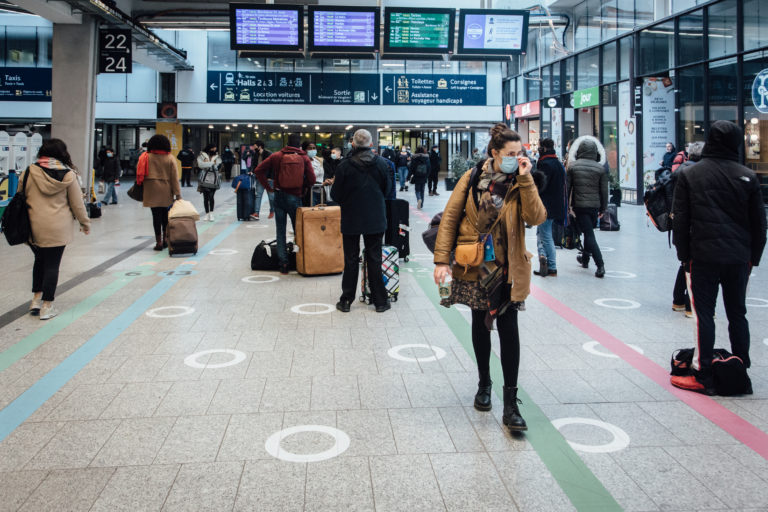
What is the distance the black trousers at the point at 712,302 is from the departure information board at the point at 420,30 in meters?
14.1

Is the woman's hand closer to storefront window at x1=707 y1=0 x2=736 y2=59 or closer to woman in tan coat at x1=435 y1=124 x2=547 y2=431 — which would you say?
woman in tan coat at x1=435 y1=124 x2=547 y2=431

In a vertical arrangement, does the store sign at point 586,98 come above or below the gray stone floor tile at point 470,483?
above

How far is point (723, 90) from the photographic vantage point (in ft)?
51.5

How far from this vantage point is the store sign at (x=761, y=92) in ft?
46.9

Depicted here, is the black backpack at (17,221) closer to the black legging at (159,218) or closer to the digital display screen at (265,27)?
the black legging at (159,218)

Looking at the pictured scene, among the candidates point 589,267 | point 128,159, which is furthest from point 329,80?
point 589,267

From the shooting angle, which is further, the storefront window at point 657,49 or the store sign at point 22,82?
the store sign at point 22,82

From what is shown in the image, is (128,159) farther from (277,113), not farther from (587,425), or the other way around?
(587,425)

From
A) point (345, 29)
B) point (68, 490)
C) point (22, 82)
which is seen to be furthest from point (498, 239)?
point (22, 82)

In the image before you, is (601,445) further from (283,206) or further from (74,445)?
(283,206)

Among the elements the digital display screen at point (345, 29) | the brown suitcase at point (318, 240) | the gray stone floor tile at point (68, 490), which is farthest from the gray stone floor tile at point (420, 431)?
the digital display screen at point (345, 29)

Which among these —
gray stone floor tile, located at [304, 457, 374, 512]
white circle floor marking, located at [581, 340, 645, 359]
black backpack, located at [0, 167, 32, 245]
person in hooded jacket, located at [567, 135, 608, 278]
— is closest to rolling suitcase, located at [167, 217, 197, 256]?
black backpack, located at [0, 167, 32, 245]

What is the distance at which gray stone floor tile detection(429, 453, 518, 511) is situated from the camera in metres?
3.03

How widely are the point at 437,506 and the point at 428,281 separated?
564 cm
